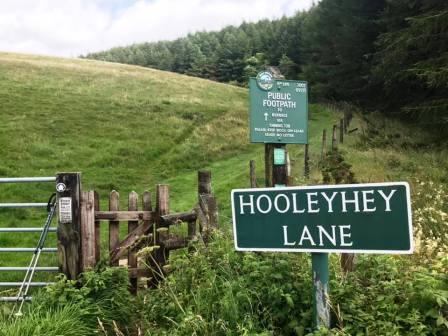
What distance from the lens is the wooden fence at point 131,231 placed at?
553cm

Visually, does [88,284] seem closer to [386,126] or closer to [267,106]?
[267,106]

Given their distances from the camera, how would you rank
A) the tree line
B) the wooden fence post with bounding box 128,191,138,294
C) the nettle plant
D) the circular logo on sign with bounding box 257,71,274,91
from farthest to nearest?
the tree line < the circular logo on sign with bounding box 257,71,274,91 < the wooden fence post with bounding box 128,191,138,294 < the nettle plant

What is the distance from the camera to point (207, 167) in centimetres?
1917

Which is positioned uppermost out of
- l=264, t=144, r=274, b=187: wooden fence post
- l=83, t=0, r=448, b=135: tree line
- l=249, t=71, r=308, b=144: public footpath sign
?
l=83, t=0, r=448, b=135: tree line

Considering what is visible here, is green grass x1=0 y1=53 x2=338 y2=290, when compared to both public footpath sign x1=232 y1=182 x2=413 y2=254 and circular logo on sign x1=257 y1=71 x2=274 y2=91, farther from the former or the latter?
public footpath sign x1=232 y1=182 x2=413 y2=254

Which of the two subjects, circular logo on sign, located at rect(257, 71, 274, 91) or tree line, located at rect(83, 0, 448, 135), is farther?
tree line, located at rect(83, 0, 448, 135)

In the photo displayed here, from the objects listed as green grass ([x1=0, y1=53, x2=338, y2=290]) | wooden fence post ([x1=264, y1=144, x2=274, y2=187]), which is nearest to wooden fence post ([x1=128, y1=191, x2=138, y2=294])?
green grass ([x1=0, y1=53, x2=338, y2=290])

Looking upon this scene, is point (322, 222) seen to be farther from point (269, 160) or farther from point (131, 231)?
point (269, 160)

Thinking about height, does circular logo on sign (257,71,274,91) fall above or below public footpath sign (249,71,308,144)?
above

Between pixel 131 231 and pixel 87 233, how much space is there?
3.16 feet

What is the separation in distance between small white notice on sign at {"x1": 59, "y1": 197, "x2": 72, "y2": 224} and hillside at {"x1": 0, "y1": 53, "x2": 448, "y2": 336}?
953mm

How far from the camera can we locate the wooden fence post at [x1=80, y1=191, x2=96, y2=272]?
18.3ft

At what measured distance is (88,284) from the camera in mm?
5055

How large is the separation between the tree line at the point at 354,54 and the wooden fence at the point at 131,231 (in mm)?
4499
